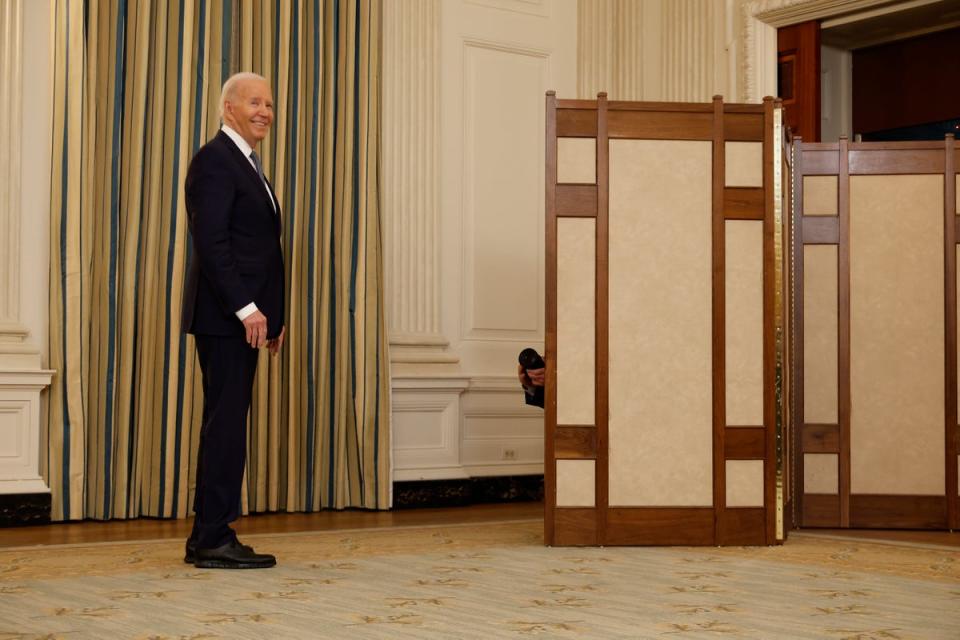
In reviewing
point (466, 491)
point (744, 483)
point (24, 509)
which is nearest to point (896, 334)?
point (744, 483)

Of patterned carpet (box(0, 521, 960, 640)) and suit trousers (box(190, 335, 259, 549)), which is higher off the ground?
suit trousers (box(190, 335, 259, 549))

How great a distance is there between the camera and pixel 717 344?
13.2 ft

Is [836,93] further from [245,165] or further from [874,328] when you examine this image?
[245,165]

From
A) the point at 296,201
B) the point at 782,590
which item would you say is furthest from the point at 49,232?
the point at 782,590

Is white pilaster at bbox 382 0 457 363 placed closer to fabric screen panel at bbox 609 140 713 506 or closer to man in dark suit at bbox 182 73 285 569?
fabric screen panel at bbox 609 140 713 506

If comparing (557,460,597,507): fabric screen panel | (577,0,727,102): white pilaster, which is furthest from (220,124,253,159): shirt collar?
(577,0,727,102): white pilaster

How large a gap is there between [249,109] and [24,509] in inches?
80.1

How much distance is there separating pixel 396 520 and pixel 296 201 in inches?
59.2

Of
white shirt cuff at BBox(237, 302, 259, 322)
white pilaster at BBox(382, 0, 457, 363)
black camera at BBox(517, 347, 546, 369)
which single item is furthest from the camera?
white pilaster at BBox(382, 0, 457, 363)

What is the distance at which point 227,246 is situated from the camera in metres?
3.38

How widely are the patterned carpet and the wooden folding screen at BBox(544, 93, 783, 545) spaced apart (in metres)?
0.18

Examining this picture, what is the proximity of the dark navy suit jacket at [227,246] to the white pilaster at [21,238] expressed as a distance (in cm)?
150

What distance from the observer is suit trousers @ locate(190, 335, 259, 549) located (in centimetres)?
338

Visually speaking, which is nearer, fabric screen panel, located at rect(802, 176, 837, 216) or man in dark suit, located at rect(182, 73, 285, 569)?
man in dark suit, located at rect(182, 73, 285, 569)
